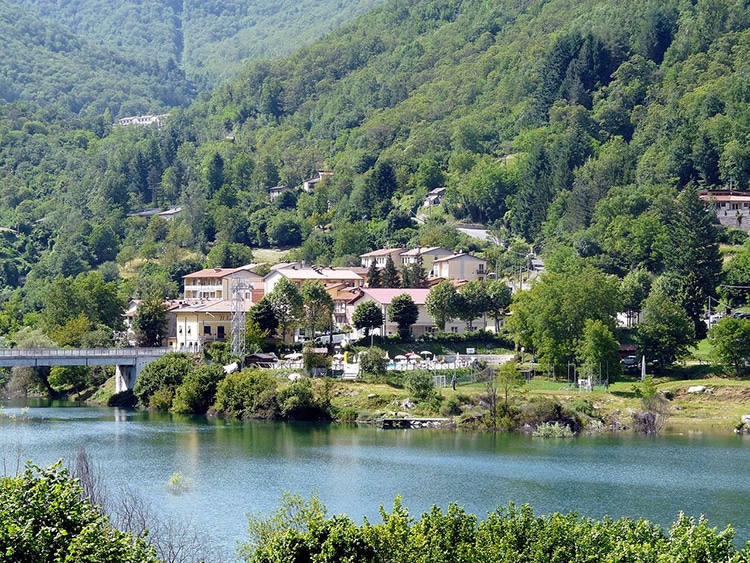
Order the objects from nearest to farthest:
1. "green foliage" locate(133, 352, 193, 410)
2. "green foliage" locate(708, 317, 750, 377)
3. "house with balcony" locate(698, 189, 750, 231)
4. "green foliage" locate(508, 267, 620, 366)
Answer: "green foliage" locate(708, 317, 750, 377)
"green foliage" locate(508, 267, 620, 366)
"green foliage" locate(133, 352, 193, 410)
"house with balcony" locate(698, 189, 750, 231)

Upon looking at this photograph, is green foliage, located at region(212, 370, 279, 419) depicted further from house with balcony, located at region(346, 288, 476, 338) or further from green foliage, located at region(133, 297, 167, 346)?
green foliage, located at region(133, 297, 167, 346)

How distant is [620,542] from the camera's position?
30.7m

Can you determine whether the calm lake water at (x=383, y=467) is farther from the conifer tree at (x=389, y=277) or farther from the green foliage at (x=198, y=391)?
the conifer tree at (x=389, y=277)

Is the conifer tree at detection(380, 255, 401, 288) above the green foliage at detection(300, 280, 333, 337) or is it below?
above

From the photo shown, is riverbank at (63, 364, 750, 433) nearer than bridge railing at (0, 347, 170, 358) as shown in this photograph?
Yes

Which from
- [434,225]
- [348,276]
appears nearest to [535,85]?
[434,225]

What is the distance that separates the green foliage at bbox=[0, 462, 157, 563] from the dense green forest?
2340 inches

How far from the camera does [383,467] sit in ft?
190

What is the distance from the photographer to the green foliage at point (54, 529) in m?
25.7

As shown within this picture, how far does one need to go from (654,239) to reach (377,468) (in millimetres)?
53410

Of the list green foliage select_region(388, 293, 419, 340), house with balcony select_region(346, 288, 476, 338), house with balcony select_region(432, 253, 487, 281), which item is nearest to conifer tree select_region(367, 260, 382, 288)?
house with balcony select_region(346, 288, 476, 338)

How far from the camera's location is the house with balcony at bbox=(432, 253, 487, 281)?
111938 mm

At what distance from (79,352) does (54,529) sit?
2453 inches

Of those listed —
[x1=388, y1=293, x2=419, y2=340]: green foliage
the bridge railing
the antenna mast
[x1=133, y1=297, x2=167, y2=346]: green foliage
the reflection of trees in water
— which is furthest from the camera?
[x1=133, y1=297, x2=167, y2=346]: green foliage
